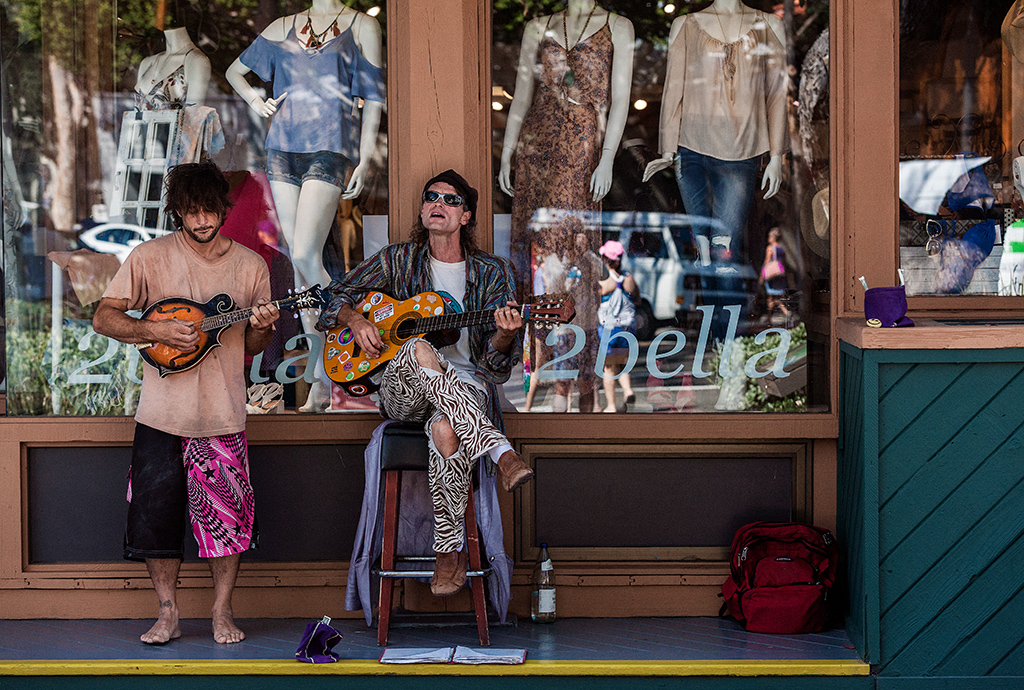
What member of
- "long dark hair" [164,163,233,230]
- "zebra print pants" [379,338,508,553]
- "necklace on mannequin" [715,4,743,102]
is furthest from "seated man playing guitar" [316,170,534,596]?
"necklace on mannequin" [715,4,743,102]

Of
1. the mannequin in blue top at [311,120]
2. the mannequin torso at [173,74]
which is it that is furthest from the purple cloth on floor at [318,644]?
the mannequin torso at [173,74]

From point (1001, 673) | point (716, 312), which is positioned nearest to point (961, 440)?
point (1001, 673)

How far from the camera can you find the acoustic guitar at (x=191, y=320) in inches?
149

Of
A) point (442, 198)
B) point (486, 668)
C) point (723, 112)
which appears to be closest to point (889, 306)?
point (723, 112)

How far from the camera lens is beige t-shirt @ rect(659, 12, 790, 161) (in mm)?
4375

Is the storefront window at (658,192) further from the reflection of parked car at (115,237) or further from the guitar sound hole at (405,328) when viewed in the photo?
the reflection of parked car at (115,237)

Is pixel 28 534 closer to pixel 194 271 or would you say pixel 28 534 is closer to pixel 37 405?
pixel 37 405

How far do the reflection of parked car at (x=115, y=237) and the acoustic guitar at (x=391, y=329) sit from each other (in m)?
1.18

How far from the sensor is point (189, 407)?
12.5 feet

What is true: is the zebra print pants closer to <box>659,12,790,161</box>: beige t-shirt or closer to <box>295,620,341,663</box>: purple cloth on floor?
<box>295,620,341,663</box>: purple cloth on floor

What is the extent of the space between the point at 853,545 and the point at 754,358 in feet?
3.03

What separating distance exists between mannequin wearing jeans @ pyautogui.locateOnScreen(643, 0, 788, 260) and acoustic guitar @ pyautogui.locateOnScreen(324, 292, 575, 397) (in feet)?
3.33

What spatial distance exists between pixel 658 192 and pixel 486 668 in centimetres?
217

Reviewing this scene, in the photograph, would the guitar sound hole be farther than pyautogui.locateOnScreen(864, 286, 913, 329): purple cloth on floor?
Yes
